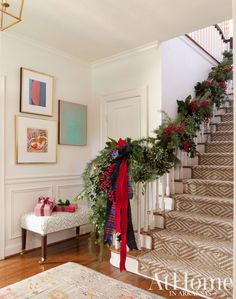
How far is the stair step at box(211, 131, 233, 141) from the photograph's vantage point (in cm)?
411

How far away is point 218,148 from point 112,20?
94.9 inches

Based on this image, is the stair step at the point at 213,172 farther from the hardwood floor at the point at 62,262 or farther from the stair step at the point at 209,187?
the hardwood floor at the point at 62,262

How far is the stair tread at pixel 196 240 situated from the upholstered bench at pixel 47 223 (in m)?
1.04

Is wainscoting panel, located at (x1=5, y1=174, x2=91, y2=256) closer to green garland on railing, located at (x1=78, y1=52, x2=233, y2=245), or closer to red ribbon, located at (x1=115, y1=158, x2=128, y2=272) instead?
green garland on railing, located at (x1=78, y1=52, x2=233, y2=245)

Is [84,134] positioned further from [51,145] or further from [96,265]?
[96,265]

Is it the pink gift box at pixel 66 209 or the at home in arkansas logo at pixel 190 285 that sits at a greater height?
the pink gift box at pixel 66 209

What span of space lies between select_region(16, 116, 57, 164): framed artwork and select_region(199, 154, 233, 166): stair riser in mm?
2179

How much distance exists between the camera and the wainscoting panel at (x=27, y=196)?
312cm

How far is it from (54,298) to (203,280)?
1257 millimetres

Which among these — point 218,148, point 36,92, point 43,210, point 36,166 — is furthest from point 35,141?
point 218,148

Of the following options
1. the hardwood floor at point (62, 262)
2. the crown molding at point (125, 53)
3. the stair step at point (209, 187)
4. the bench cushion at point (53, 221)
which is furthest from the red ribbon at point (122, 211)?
the crown molding at point (125, 53)

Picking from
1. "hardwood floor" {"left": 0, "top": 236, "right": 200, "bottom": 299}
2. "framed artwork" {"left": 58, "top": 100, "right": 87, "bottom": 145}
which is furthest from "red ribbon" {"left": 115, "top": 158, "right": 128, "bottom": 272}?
"framed artwork" {"left": 58, "top": 100, "right": 87, "bottom": 145}

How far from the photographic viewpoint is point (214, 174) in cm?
341

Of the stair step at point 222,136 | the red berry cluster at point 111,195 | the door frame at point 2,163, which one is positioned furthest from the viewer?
the stair step at point 222,136
